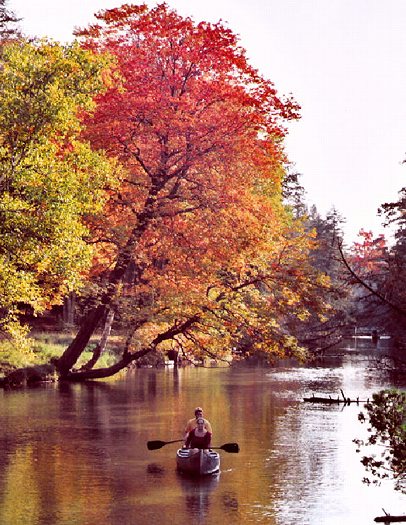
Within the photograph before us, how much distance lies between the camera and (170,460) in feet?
Result: 91.8

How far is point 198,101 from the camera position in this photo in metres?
38.5

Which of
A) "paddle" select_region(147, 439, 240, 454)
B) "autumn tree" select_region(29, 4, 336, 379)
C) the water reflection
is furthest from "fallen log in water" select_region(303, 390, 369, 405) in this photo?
the water reflection

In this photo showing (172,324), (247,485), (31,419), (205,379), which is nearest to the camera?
(247,485)

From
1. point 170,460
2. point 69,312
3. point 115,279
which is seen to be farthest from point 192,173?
point 69,312

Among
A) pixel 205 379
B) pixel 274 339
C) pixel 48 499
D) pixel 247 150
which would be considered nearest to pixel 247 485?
pixel 48 499

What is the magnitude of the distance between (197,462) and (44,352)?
24137 millimetres

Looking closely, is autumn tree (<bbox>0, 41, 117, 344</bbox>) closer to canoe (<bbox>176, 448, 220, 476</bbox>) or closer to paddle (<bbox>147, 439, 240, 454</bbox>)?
paddle (<bbox>147, 439, 240, 454</bbox>)

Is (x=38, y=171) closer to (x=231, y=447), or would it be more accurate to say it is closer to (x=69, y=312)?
Answer: (x=231, y=447)

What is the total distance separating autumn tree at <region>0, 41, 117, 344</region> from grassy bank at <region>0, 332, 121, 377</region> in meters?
11.9

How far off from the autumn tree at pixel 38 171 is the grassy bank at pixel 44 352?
1189cm

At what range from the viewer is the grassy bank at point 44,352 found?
45344 millimetres

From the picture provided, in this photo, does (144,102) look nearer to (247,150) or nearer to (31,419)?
(247,150)

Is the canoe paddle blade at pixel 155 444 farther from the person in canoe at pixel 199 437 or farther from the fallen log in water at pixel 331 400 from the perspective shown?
the fallen log in water at pixel 331 400

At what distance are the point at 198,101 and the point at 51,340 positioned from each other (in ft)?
68.2
